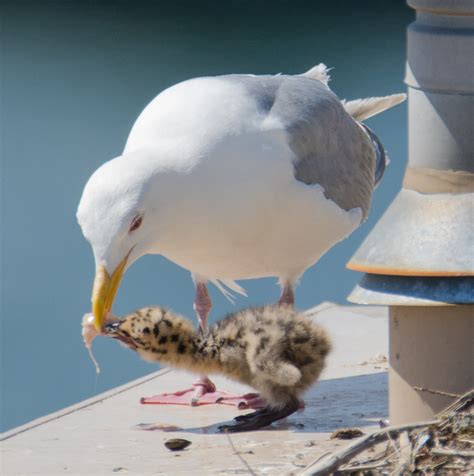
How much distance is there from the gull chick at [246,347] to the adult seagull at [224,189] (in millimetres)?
161

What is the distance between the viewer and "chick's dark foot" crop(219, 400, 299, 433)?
5.70m

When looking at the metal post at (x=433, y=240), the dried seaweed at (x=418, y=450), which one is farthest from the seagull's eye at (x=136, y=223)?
the dried seaweed at (x=418, y=450)

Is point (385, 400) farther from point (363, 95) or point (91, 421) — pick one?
point (363, 95)

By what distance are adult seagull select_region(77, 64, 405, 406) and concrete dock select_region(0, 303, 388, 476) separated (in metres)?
0.26

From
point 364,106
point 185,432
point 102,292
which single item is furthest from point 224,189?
point 364,106

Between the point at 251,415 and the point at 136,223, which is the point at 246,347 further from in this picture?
the point at 136,223

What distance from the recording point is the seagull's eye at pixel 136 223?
19.2 feet

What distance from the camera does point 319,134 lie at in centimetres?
670

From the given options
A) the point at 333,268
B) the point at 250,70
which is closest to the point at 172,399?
the point at 333,268

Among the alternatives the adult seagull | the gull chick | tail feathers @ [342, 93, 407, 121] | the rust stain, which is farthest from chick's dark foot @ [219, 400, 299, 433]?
tail feathers @ [342, 93, 407, 121]

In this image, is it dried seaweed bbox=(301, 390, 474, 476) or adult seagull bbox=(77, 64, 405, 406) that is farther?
adult seagull bbox=(77, 64, 405, 406)

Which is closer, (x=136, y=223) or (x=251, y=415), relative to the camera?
(x=251, y=415)

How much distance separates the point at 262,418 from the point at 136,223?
34.4 inches

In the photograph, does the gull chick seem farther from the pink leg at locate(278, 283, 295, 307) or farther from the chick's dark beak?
the pink leg at locate(278, 283, 295, 307)
